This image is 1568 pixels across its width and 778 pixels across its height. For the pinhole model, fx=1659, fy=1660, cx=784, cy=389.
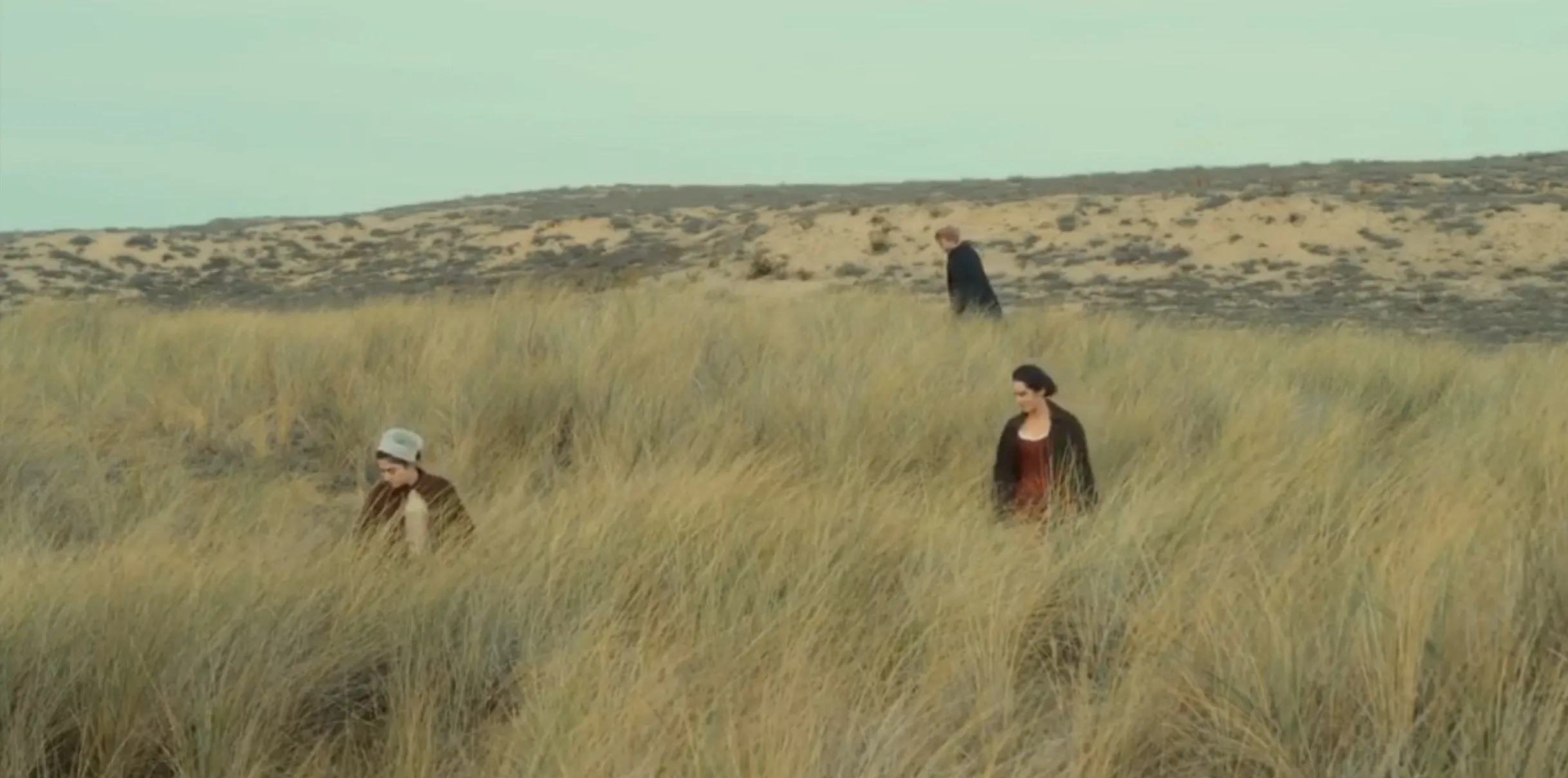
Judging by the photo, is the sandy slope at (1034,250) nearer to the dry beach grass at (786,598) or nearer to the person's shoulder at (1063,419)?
the dry beach grass at (786,598)

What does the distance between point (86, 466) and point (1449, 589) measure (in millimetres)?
5382

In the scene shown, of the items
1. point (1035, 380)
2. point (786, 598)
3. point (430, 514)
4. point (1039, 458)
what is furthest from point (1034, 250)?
point (786, 598)

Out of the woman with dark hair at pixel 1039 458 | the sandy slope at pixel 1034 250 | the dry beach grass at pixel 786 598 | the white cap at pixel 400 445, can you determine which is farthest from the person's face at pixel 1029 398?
the sandy slope at pixel 1034 250

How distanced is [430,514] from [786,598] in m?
1.43

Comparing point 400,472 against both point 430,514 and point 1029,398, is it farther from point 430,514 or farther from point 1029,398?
point 1029,398

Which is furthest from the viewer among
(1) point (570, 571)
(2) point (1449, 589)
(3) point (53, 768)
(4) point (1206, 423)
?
(4) point (1206, 423)

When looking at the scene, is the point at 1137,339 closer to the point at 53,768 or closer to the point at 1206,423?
the point at 1206,423

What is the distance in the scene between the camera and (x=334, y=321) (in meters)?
11.9

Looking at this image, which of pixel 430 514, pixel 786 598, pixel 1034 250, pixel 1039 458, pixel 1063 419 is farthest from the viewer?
pixel 1034 250

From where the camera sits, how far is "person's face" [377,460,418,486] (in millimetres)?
5418

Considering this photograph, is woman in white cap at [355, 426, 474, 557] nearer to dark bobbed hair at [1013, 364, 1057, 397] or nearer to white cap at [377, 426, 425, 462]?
white cap at [377, 426, 425, 462]

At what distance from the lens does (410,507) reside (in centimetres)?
519

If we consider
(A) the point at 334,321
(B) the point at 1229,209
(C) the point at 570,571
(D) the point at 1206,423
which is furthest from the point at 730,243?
(C) the point at 570,571

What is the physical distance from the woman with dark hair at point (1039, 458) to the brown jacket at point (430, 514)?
6.06 ft
